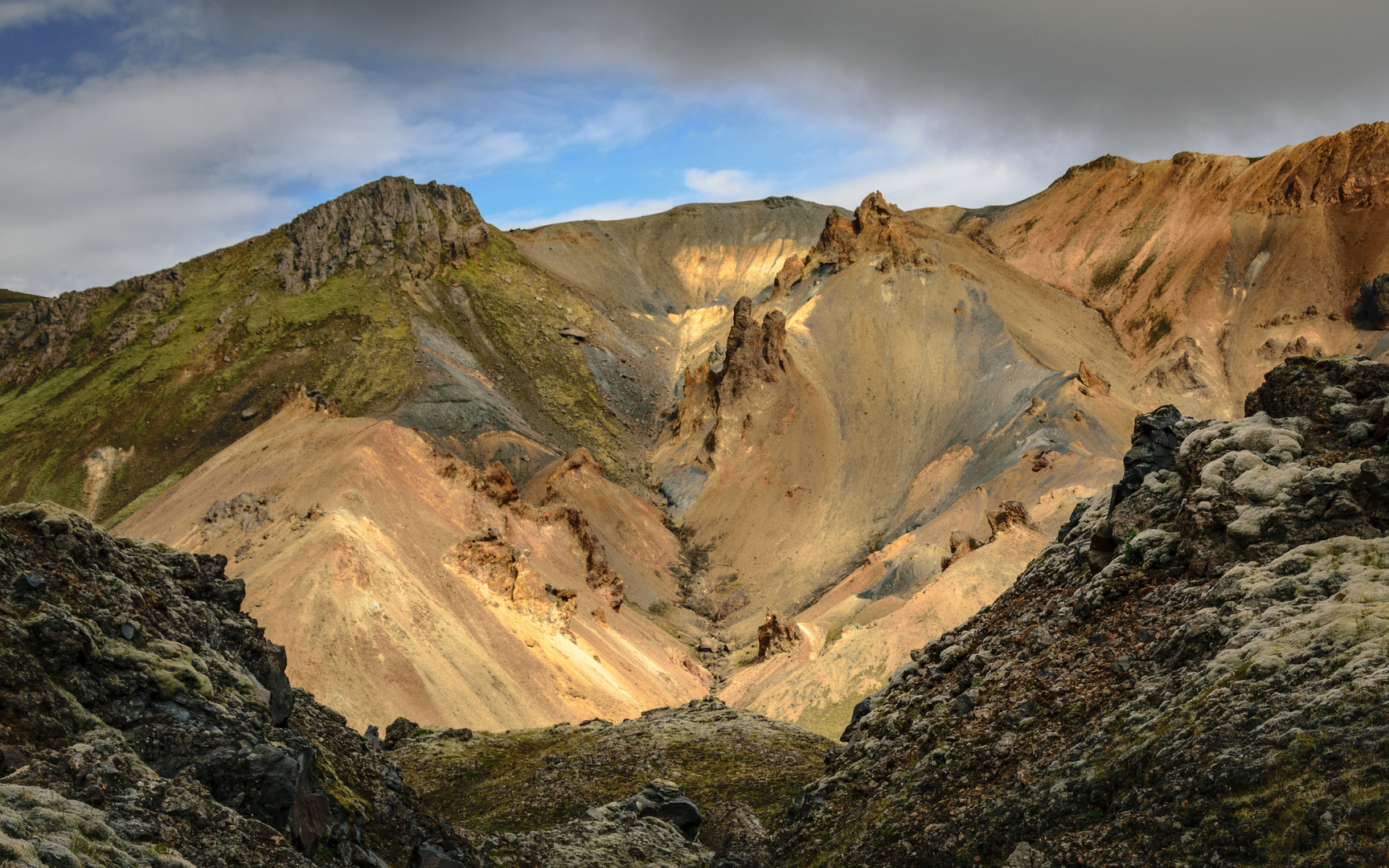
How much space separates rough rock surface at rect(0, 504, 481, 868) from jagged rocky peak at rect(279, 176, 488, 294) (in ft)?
410

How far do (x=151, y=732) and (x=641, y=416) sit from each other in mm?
126021

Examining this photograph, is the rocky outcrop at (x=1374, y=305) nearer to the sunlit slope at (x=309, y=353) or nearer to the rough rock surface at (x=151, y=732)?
the sunlit slope at (x=309, y=353)

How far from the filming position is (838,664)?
2435 inches

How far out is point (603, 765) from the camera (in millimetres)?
34156

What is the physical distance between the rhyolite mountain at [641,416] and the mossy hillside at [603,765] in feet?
36.9

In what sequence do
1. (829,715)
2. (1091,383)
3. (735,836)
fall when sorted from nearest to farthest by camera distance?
(735,836) < (829,715) < (1091,383)

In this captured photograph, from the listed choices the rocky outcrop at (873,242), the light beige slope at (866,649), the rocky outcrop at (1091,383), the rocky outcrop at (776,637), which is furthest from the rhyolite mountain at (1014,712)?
the rocky outcrop at (873,242)

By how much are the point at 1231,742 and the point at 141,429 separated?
396ft

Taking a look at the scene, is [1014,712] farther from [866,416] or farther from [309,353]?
[309,353]

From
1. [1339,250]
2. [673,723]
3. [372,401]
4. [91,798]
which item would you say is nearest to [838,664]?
[673,723]

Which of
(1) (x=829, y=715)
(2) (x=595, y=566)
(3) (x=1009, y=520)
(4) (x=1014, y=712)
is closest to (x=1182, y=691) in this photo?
(4) (x=1014, y=712)

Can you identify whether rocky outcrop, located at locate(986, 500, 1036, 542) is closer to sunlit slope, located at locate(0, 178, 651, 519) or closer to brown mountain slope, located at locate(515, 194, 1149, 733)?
brown mountain slope, located at locate(515, 194, 1149, 733)

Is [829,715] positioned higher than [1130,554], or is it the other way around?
[1130,554]

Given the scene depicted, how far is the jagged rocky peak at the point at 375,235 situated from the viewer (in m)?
137
